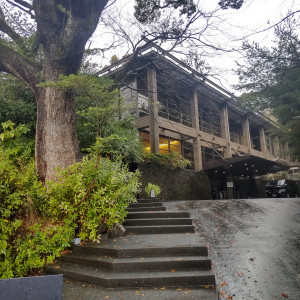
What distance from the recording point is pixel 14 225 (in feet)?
16.1

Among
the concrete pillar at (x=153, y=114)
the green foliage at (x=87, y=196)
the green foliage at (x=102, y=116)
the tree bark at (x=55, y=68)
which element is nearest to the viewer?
the green foliage at (x=87, y=196)

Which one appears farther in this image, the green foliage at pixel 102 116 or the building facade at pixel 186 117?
the building facade at pixel 186 117

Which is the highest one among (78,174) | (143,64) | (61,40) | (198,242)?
(143,64)

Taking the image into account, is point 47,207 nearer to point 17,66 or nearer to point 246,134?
point 17,66

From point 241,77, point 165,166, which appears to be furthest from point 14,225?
point 165,166

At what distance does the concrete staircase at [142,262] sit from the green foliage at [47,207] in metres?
0.43

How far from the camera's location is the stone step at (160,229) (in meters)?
6.88

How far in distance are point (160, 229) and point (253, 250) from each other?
237cm

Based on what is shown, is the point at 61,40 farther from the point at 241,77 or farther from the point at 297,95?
the point at 297,95

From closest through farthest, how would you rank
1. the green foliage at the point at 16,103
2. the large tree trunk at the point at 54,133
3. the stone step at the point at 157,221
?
the stone step at the point at 157,221 < the large tree trunk at the point at 54,133 < the green foliage at the point at 16,103

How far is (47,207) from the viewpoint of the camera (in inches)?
240

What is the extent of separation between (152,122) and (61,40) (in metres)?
9.69

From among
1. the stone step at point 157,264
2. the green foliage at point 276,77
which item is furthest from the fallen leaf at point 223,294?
the green foliage at point 276,77

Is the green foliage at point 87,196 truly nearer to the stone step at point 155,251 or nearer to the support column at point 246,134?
the stone step at point 155,251
